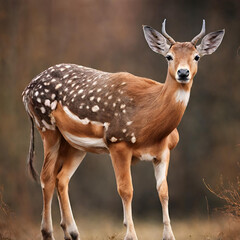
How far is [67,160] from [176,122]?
1.71 metres

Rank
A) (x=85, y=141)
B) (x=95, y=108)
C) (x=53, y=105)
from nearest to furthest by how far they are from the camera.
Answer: (x=95, y=108), (x=85, y=141), (x=53, y=105)

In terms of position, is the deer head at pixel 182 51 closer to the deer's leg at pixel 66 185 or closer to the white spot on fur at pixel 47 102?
the white spot on fur at pixel 47 102

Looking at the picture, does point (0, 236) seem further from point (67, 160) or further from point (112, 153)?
point (112, 153)

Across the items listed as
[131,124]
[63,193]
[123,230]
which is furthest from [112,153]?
[123,230]

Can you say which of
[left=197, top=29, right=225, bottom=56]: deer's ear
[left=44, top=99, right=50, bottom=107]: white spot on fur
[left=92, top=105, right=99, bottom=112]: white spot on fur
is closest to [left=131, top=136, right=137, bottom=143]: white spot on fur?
[left=92, top=105, right=99, bottom=112]: white spot on fur

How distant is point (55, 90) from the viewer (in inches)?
339

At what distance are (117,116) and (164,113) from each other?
516mm

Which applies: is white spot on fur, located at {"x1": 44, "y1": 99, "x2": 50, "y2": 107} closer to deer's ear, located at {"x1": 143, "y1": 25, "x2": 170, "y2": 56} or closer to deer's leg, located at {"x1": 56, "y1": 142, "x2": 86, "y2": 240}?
deer's leg, located at {"x1": 56, "y1": 142, "x2": 86, "y2": 240}

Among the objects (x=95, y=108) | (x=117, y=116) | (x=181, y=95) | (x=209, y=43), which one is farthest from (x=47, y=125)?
(x=209, y=43)

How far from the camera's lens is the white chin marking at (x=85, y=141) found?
8.04 meters

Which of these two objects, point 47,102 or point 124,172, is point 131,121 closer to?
point 124,172

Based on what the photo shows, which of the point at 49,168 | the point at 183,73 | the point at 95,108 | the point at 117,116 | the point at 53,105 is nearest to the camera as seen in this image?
the point at 183,73

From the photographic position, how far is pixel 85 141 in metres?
8.21

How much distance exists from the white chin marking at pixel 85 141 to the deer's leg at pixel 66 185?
399 mm
